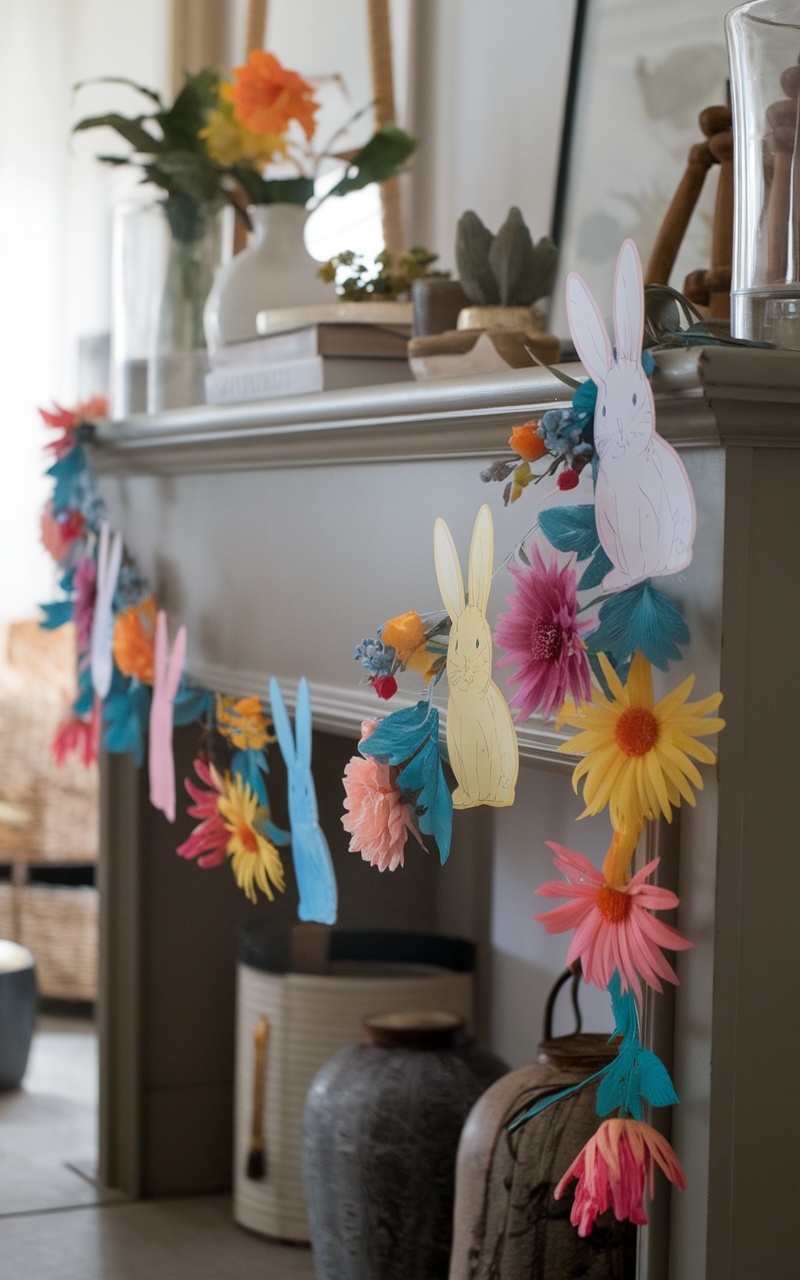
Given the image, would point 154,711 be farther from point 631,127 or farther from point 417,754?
point 631,127

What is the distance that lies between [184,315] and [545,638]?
1012mm

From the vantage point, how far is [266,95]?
166cm

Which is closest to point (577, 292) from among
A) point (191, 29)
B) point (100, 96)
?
point (191, 29)

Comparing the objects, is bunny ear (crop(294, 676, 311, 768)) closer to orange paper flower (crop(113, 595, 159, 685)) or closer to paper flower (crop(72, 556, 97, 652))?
orange paper flower (crop(113, 595, 159, 685))

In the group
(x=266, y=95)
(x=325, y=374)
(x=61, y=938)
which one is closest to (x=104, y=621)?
(x=325, y=374)

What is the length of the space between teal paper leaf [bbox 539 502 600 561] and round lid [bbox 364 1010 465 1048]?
2.52ft

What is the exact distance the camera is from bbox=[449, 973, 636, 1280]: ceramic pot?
1.18 metres

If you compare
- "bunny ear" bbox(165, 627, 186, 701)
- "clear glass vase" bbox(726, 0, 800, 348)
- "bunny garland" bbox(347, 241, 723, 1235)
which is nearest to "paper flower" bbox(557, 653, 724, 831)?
"bunny garland" bbox(347, 241, 723, 1235)

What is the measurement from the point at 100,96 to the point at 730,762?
258 centimetres

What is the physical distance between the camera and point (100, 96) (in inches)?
121

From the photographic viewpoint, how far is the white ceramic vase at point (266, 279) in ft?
5.38

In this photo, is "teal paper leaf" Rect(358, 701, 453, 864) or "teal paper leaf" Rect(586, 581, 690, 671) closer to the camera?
"teal paper leaf" Rect(586, 581, 690, 671)

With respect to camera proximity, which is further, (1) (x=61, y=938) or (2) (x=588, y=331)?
(1) (x=61, y=938)

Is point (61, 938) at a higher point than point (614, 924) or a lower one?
lower
